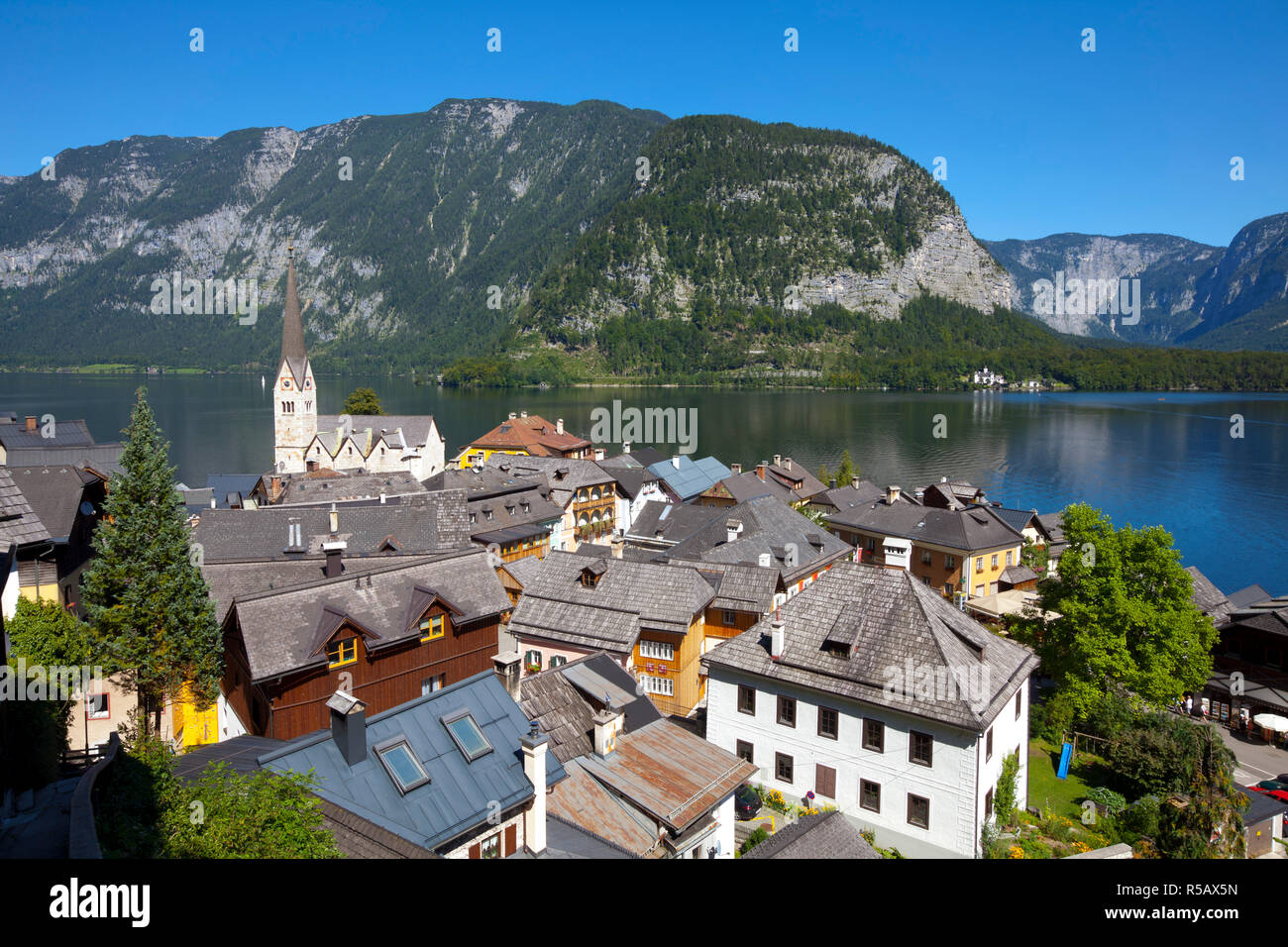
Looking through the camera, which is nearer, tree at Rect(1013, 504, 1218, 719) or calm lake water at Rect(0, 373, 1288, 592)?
tree at Rect(1013, 504, 1218, 719)

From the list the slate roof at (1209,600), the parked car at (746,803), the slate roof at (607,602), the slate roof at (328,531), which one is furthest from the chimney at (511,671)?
the slate roof at (1209,600)

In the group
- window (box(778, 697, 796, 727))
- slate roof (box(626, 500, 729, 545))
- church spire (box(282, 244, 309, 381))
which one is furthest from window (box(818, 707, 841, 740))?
church spire (box(282, 244, 309, 381))

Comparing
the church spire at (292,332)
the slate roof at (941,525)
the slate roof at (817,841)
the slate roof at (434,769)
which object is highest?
the church spire at (292,332)

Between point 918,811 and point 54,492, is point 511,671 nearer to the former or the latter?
point 918,811

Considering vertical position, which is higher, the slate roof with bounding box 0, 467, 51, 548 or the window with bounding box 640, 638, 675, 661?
the slate roof with bounding box 0, 467, 51, 548

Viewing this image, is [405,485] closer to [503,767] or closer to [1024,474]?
[503,767]

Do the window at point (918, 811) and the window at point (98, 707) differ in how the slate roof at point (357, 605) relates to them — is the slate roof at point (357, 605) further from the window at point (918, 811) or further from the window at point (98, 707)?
the window at point (918, 811)

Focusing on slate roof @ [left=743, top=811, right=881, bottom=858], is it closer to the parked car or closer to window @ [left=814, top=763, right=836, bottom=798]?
the parked car
